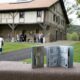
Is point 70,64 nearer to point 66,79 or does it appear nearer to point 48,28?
point 66,79

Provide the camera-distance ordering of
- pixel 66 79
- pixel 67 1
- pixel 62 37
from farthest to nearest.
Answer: pixel 67 1 < pixel 62 37 < pixel 66 79

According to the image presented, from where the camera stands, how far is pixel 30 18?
39094 mm

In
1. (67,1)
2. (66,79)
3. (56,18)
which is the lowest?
(66,79)

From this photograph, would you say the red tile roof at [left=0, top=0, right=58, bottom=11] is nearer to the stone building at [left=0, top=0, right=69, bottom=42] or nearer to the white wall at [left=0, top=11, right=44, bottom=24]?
the stone building at [left=0, top=0, right=69, bottom=42]

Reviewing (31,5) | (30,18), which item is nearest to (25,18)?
(30,18)

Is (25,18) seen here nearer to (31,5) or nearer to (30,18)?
(30,18)

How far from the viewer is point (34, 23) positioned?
3875 cm

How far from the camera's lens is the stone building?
38500 millimetres

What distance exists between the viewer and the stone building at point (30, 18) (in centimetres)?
A: 3850

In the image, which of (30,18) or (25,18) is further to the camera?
(25,18)

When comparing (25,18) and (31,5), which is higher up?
(31,5)

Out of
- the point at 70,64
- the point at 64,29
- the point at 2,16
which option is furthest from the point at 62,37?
the point at 70,64

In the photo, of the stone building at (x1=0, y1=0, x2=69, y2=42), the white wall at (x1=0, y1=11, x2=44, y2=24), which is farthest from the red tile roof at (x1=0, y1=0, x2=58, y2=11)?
the white wall at (x1=0, y1=11, x2=44, y2=24)

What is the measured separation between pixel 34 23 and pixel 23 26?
286 centimetres
